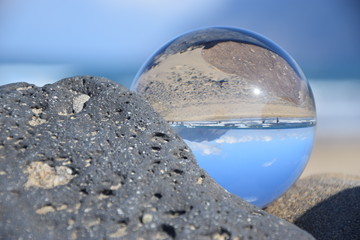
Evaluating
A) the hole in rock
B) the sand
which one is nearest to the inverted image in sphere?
the hole in rock

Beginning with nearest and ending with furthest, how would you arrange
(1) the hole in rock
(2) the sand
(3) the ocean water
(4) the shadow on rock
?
(1) the hole in rock, (3) the ocean water, (4) the shadow on rock, (2) the sand

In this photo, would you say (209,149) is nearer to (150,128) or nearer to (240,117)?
(240,117)

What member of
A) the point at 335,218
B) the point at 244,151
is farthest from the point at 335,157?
the point at 244,151

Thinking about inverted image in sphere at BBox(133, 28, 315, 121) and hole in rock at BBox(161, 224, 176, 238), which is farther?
inverted image in sphere at BBox(133, 28, 315, 121)

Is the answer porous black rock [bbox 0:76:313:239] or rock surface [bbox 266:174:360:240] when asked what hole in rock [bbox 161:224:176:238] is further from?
rock surface [bbox 266:174:360:240]

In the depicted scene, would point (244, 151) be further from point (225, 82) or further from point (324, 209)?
point (324, 209)

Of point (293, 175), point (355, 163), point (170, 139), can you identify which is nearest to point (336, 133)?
point (355, 163)
